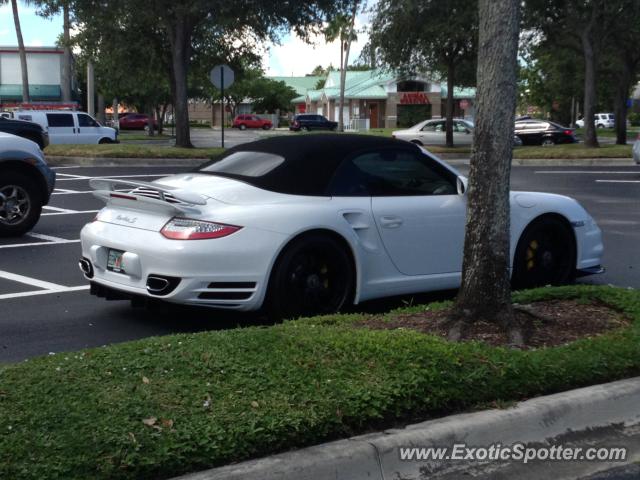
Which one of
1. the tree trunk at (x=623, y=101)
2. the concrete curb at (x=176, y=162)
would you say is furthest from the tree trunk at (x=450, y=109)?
the concrete curb at (x=176, y=162)

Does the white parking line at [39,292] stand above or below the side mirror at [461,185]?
below

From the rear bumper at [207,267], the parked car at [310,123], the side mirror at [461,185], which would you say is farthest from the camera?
the parked car at [310,123]

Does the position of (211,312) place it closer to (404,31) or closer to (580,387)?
(580,387)

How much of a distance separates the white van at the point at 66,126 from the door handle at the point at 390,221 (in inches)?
1164

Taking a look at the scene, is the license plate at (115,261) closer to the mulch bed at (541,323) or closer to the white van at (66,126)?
the mulch bed at (541,323)

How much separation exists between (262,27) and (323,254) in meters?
24.2

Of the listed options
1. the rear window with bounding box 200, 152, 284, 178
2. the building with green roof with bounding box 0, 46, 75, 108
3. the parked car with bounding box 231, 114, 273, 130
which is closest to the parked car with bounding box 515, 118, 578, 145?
the building with green roof with bounding box 0, 46, 75, 108

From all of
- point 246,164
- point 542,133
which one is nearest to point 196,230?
point 246,164

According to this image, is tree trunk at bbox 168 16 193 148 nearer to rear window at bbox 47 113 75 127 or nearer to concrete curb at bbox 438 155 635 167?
rear window at bbox 47 113 75 127

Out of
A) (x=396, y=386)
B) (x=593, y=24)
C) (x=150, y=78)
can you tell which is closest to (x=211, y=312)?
(x=396, y=386)

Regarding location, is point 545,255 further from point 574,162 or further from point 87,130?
point 87,130

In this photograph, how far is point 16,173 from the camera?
11.4 meters

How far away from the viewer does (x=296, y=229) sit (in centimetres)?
654

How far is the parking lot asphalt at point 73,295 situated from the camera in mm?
6656
